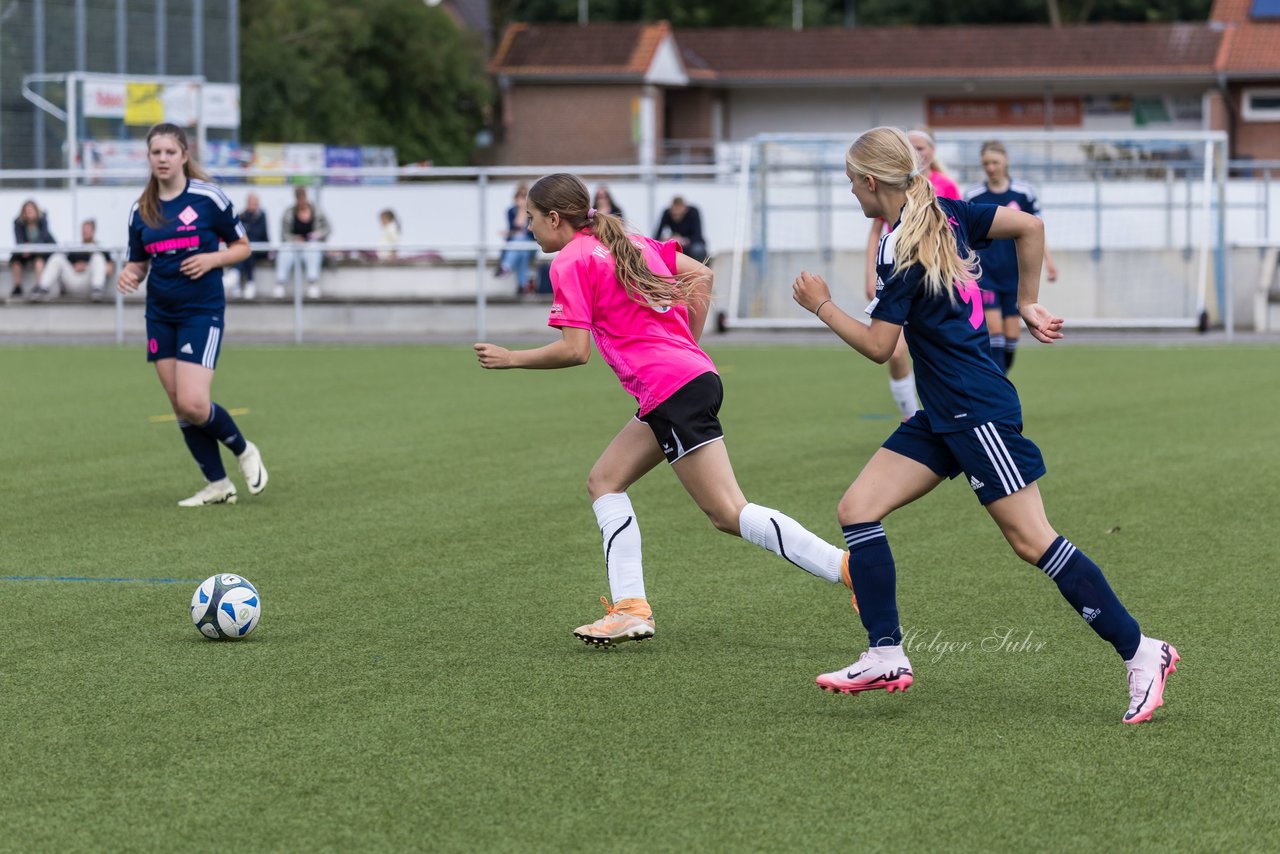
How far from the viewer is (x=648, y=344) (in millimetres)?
5961

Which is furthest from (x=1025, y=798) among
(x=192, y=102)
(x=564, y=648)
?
(x=192, y=102)

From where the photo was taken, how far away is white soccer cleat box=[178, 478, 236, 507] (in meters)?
9.64

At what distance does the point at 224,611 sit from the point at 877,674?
7.68 feet

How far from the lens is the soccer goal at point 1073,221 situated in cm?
2427

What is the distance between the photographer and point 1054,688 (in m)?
5.53

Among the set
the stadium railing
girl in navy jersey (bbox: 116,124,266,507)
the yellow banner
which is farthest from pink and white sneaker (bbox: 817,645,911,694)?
the yellow banner

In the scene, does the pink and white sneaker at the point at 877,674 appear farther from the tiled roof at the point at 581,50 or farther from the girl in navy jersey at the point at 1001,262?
the tiled roof at the point at 581,50

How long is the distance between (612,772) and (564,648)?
1.55m

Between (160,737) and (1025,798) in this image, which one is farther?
(160,737)

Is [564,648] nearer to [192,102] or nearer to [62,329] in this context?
[62,329]

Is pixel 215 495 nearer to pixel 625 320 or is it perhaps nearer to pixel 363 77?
pixel 625 320

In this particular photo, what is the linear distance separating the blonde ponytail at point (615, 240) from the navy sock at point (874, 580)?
3.41ft

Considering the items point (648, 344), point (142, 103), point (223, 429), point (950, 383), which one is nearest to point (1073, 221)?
point (142, 103)

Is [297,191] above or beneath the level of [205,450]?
above
